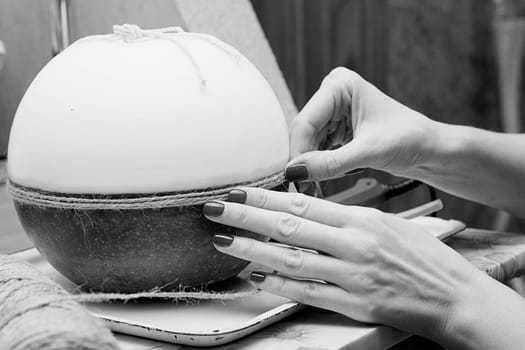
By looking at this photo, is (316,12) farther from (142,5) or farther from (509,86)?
(509,86)

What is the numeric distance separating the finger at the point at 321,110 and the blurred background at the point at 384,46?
11.1 inches

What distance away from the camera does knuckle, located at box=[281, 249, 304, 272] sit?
0.65 metres

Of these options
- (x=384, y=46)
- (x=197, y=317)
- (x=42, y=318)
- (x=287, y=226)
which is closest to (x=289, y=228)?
(x=287, y=226)

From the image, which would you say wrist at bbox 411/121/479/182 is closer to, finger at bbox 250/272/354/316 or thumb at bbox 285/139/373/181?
thumb at bbox 285/139/373/181

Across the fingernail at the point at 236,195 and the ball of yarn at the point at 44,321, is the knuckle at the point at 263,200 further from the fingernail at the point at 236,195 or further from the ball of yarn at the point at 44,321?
the ball of yarn at the point at 44,321

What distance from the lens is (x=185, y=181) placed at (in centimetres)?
63

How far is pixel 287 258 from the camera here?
65cm

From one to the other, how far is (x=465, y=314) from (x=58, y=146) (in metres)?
0.40

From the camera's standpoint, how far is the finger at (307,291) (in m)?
0.66

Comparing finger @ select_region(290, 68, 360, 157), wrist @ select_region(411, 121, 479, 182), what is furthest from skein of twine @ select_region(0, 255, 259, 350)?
wrist @ select_region(411, 121, 479, 182)


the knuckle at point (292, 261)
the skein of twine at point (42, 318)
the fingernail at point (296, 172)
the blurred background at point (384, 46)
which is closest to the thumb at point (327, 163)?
the fingernail at point (296, 172)

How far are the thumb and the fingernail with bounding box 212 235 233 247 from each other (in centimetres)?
11

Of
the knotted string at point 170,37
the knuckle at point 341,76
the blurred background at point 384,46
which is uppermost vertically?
the knotted string at point 170,37

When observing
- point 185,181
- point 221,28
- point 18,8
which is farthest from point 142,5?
point 185,181
